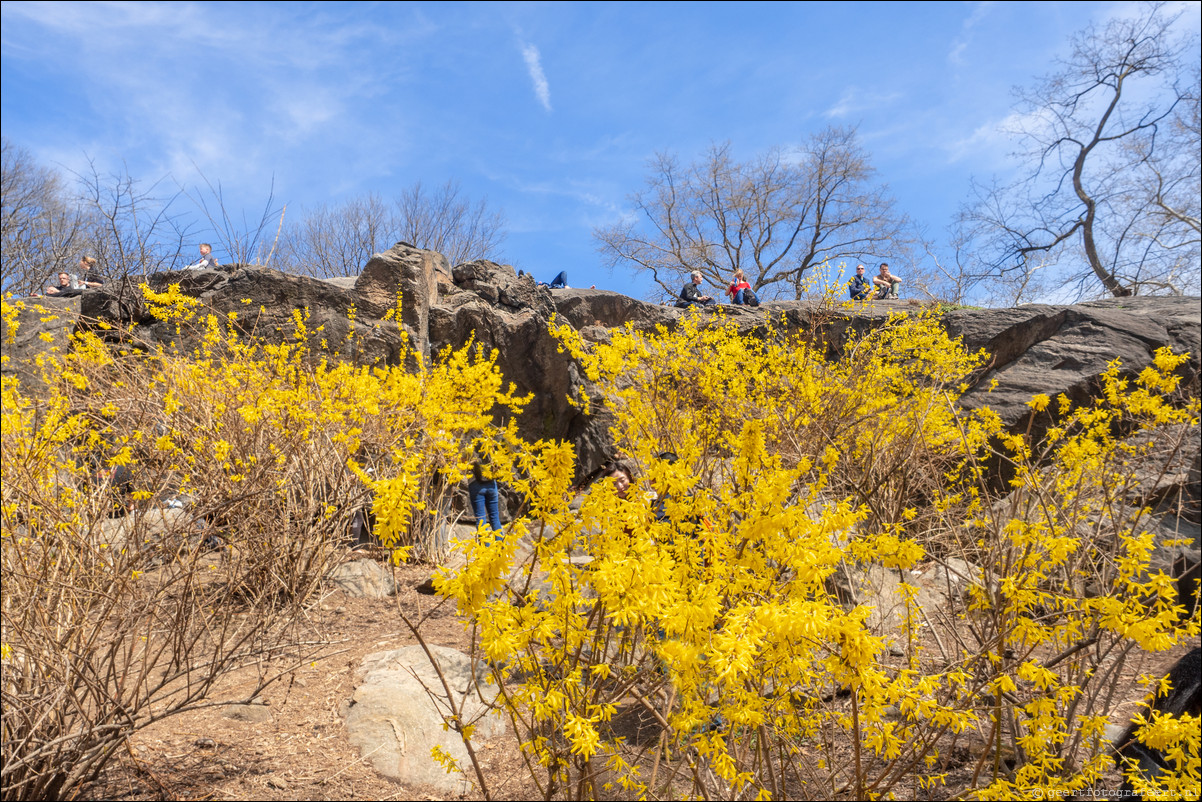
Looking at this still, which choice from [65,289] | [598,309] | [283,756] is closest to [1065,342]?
[598,309]

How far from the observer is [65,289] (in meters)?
9.05

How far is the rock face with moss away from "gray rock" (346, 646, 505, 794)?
447cm

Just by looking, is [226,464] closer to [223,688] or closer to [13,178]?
[223,688]

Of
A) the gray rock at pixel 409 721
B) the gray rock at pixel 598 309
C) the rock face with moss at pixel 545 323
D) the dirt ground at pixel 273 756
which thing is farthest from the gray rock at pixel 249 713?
the gray rock at pixel 598 309

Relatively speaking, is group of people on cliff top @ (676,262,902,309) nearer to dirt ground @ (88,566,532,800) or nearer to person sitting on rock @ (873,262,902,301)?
person sitting on rock @ (873,262,902,301)

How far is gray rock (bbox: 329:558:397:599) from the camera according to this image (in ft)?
18.4

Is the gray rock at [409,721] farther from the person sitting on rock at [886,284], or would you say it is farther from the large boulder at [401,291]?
the person sitting on rock at [886,284]

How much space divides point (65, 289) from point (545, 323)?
6742mm

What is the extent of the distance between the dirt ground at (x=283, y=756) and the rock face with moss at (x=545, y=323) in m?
4.65

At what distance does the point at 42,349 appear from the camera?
24.9 feet

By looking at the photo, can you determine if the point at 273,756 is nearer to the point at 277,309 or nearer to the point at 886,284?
the point at 277,309

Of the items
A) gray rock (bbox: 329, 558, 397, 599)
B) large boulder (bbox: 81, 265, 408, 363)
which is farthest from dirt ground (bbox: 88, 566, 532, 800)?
large boulder (bbox: 81, 265, 408, 363)

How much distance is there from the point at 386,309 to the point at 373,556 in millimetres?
4215

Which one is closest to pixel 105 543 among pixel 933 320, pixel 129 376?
pixel 129 376
